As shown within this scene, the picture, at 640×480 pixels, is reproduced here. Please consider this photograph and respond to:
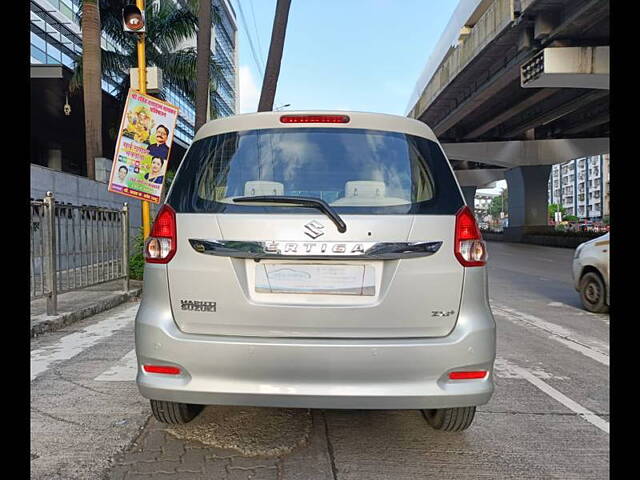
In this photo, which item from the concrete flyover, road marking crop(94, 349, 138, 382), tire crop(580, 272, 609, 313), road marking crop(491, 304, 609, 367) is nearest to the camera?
road marking crop(94, 349, 138, 382)

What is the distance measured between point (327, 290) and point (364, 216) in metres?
0.40

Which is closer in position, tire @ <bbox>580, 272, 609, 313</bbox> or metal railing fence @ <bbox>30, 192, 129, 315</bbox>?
metal railing fence @ <bbox>30, 192, 129, 315</bbox>

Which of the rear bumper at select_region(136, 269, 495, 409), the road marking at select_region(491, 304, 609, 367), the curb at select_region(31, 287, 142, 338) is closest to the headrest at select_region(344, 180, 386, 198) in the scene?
the rear bumper at select_region(136, 269, 495, 409)

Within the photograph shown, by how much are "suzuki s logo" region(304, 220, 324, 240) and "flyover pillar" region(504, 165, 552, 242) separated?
127 ft

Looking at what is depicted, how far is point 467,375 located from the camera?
262cm

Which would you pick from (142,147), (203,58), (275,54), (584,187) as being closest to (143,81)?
(142,147)

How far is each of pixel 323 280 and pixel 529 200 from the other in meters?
40.9

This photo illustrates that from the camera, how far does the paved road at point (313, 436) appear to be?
2.78 meters

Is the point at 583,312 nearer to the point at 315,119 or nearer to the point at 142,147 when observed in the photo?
the point at 315,119

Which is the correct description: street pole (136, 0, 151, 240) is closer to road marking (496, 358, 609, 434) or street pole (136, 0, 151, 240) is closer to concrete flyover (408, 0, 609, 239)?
road marking (496, 358, 609, 434)

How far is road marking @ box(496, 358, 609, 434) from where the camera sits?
354 centimetres

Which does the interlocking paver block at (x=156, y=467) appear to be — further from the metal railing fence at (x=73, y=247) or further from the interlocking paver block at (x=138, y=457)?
the metal railing fence at (x=73, y=247)

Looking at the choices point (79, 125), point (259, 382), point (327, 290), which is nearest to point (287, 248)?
point (327, 290)
